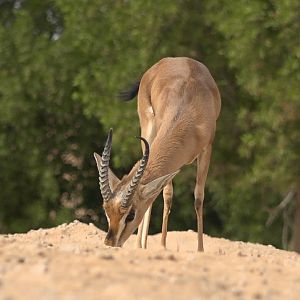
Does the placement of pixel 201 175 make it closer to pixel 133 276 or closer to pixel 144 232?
pixel 144 232

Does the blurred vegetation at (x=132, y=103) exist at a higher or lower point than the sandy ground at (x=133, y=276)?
lower

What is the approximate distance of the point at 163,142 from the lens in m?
9.34

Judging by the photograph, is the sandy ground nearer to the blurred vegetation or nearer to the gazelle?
the gazelle

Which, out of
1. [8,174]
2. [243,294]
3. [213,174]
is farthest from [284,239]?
[243,294]

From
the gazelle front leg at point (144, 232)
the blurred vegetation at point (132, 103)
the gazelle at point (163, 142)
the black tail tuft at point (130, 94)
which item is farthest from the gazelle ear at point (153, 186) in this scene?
the blurred vegetation at point (132, 103)

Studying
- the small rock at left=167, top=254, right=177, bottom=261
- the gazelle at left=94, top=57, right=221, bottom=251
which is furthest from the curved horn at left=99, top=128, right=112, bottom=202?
the small rock at left=167, top=254, right=177, bottom=261

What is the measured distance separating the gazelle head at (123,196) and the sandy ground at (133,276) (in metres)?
1.41

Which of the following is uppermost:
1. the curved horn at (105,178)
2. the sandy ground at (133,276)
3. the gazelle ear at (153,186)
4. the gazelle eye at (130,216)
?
the sandy ground at (133,276)

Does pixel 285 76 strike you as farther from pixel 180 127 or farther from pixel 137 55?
pixel 180 127

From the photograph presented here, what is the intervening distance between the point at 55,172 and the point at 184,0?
5393mm

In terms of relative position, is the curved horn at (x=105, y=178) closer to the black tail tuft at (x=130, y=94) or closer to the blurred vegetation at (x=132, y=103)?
the black tail tuft at (x=130, y=94)

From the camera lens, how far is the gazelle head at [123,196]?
27.9 feet

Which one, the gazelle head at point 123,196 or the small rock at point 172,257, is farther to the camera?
the gazelle head at point 123,196

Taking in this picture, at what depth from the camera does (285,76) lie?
15531mm
